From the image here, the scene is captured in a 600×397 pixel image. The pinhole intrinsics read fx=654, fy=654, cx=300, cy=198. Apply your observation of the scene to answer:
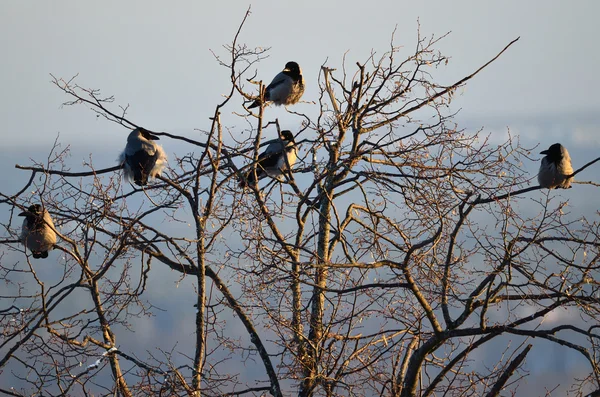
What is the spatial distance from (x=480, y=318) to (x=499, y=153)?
8.00 ft

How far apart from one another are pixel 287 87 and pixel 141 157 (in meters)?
3.31

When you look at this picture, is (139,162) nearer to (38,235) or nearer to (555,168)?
(38,235)

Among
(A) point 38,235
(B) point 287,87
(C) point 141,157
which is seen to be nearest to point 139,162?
(C) point 141,157

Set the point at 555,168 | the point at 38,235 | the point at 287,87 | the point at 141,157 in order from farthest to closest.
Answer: the point at 287,87, the point at 555,168, the point at 141,157, the point at 38,235

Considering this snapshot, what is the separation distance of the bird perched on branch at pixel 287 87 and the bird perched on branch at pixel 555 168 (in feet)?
14.5

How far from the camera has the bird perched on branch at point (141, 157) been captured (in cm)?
949

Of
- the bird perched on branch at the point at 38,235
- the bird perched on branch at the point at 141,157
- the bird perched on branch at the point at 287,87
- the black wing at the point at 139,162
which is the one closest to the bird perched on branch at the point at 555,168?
the bird perched on branch at the point at 287,87

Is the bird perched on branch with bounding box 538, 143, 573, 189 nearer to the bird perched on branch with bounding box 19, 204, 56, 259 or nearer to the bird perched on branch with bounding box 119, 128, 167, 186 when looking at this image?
the bird perched on branch with bounding box 119, 128, 167, 186

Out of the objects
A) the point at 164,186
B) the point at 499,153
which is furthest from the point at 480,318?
the point at 164,186

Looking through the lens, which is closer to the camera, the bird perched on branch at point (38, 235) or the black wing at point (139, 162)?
the bird perched on branch at point (38, 235)

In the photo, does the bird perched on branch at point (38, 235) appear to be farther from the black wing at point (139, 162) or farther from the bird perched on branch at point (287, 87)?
the bird perched on branch at point (287, 87)

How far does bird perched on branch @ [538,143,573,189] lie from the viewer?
1036cm

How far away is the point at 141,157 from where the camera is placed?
9.56 metres

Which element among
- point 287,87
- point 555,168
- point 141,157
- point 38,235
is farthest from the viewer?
point 287,87
